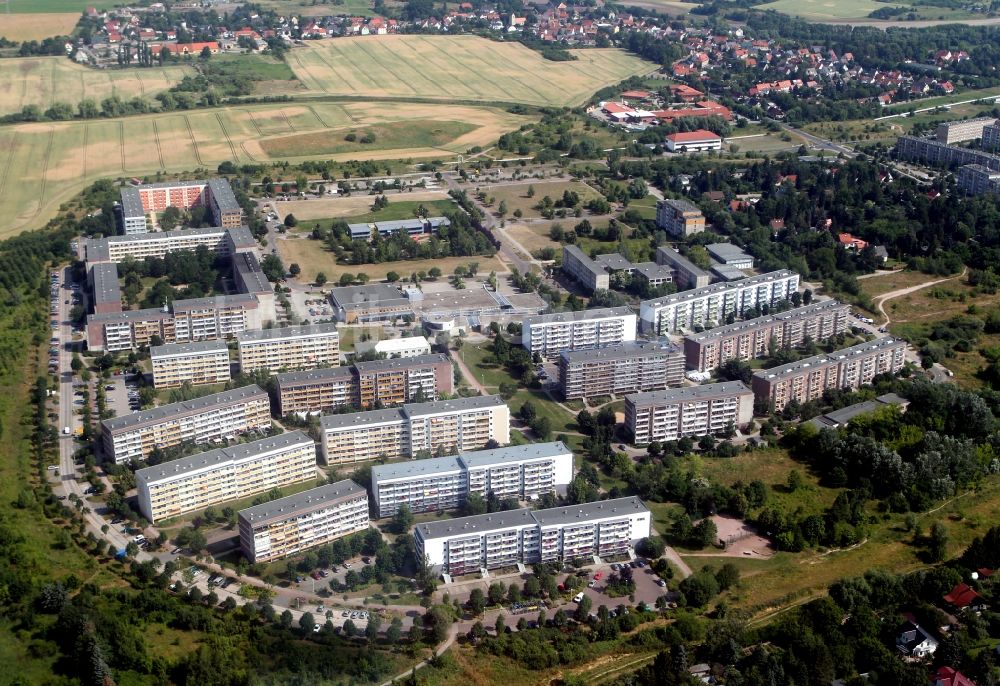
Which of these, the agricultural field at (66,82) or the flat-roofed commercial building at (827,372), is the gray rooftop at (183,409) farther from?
the agricultural field at (66,82)

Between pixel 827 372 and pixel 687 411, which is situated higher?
pixel 687 411

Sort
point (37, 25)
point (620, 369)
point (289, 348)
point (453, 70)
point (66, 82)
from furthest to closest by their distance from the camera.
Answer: point (37, 25) → point (453, 70) → point (66, 82) → point (289, 348) → point (620, 369)

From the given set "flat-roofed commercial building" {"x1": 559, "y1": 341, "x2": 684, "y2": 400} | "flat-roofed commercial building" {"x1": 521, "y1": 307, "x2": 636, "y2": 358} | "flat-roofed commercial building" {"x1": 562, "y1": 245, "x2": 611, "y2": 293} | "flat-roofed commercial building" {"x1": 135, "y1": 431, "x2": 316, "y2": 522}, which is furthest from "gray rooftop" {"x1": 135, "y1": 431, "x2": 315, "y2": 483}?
"flat-roofed commercial building" {"x1": 562, "y1": 245, "x2": 611, "y2": 293}

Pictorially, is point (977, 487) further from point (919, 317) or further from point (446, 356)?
point (446, 356)

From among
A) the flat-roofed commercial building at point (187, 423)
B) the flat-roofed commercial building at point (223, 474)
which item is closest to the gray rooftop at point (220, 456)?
the flat-roofed commercial building at point (223, 474)

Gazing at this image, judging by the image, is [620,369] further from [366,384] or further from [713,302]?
[366,384]

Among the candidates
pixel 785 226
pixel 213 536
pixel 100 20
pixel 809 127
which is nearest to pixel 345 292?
pixel 213 536

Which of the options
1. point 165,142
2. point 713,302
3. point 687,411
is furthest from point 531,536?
point 165,142
